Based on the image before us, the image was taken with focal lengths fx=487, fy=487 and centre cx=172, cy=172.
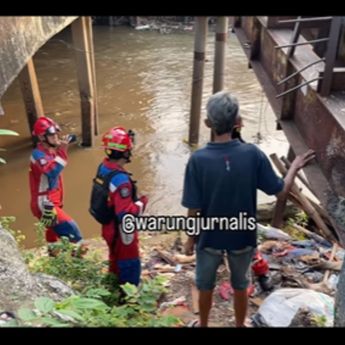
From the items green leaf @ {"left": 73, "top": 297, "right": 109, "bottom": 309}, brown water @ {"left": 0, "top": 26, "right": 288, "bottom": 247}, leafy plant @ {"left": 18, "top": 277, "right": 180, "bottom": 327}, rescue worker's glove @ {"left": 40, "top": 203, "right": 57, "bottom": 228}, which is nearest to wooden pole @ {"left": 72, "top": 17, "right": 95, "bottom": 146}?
brown water @ {"left": 0, "top": 26, "right": 288, "bottom": 247}

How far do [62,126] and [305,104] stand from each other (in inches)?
302

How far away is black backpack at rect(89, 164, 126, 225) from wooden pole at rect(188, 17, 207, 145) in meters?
5.96

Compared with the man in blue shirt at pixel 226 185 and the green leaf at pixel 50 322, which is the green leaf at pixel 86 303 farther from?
the man in blue shirt at pixel 226 185

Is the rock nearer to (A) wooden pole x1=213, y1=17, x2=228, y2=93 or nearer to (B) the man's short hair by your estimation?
(B) the man's short hair

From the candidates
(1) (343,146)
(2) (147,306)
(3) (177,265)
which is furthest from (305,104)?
(2) (147,306)

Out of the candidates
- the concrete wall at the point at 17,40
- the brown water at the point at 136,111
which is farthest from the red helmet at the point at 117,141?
the brown water at the point at 136,111

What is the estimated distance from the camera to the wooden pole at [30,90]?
9180 millimetres

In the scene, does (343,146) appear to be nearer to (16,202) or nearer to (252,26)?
(252,26)

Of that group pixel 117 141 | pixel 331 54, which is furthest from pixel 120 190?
pixel 331 54

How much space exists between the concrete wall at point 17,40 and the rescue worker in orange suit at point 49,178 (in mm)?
1409

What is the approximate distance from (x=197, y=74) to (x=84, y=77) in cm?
224

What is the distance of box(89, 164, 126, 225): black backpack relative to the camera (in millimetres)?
3695

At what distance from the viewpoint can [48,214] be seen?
4891 mm

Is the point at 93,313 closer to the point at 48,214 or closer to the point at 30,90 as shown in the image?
the point at 48,214
